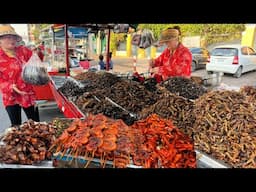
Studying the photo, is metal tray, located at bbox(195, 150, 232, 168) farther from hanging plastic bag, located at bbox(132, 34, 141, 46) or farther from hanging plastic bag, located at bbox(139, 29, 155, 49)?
hanging plastic bag, located at bbox(132, 34, 141, 46)

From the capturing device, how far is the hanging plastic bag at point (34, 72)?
300 centimetres

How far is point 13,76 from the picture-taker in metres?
3.18

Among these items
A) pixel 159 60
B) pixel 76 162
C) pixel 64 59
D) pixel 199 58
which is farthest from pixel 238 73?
pixel 76 162

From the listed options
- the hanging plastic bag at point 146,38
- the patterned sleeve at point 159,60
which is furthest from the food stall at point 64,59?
the patterned sleeve at point 159,60

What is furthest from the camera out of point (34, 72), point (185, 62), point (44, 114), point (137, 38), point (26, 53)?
point (44, 114)

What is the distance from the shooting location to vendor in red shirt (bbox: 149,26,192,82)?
4.31 meters

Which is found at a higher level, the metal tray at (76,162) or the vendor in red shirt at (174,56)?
the vendor in red shirt at (174,56)

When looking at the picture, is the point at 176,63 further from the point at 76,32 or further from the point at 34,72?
the point at 76,32

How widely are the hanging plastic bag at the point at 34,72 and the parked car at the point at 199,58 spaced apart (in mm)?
4641

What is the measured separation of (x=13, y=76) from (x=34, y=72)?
0.38 metres

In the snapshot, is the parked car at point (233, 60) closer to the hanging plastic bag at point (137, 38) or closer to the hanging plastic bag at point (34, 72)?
the hanging plastic bag at point (137, 38)

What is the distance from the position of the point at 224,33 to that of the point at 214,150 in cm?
675
